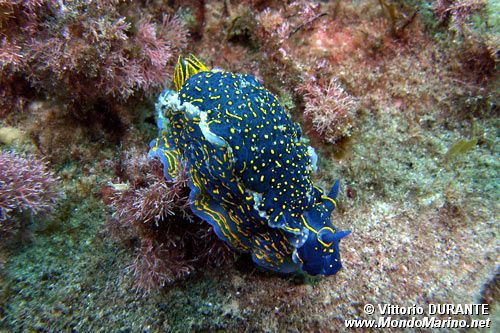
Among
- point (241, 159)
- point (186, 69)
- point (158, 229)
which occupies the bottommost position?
point (158, 229)

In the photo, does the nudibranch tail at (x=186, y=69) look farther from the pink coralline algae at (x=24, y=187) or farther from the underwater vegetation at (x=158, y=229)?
the pink coralline algae at (x=24, y=187)

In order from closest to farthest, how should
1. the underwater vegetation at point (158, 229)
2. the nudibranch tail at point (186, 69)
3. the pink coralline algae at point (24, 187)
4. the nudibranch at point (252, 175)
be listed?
the nudibranch at point (252, 175) < the pink coralline algae at point (24, 187) < the underwater vegetation at point (158, 229) < the nudibranch tail at point (186, 69)

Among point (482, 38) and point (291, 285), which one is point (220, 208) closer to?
point (291, 285)

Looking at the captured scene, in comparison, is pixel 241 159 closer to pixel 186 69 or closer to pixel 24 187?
pixel 186 69

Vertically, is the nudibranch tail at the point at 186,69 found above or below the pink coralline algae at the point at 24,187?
above

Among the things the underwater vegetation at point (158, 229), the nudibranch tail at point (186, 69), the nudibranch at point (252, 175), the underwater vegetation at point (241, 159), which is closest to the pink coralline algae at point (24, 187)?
the underwater vegetation at point (241, 159)

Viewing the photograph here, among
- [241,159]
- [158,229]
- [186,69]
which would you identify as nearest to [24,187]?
[158,229]
